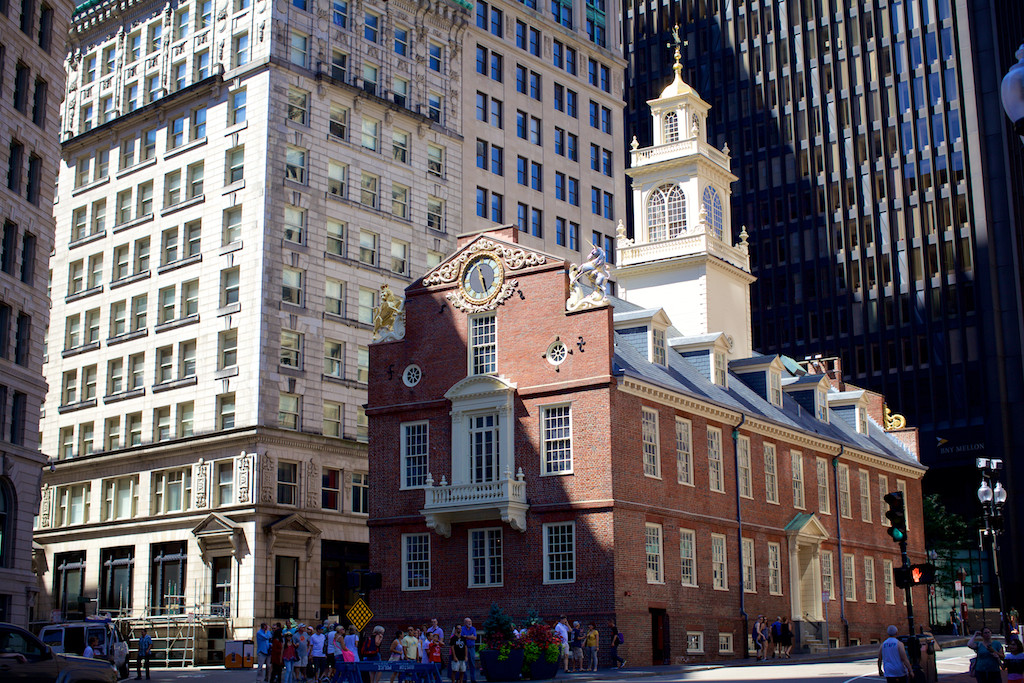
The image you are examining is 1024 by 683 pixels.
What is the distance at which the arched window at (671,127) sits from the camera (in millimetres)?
61500

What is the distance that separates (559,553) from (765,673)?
8.76 metres

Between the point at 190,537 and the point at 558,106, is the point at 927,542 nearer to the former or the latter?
the point at 558,106

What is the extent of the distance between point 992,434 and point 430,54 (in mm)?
54664

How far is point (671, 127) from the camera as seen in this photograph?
6175cm

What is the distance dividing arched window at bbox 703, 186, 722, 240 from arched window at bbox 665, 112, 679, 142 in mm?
3559

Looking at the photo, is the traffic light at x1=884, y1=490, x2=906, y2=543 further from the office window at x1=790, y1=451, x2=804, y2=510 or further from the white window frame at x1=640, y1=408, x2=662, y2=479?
the office window at x1=790, y1=451, x2=804, y2=510

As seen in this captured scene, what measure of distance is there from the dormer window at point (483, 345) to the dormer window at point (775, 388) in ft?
55.3

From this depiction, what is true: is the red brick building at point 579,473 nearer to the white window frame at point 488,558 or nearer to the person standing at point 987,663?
the white window frame at point 488,558

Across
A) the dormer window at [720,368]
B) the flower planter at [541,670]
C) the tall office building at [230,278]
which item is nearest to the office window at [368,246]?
the tall office building at [230,278]

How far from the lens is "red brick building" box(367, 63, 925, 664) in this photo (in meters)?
41.9

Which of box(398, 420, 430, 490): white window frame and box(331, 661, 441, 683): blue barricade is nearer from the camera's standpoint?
box(331, 661, 441, 683): blue barricade

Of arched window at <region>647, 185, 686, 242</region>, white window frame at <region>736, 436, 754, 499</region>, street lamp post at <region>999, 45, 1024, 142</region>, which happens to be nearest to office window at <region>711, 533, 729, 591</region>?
white window frame at <region>736, 436, 754, 499</region>

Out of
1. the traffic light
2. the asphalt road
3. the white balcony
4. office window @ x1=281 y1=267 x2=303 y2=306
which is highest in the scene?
office window @ x1=281 y1=267 x2=303 y2=306

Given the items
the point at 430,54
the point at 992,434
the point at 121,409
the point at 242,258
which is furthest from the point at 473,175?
the point at 992,434
